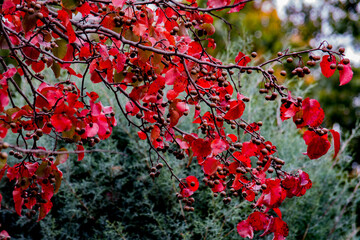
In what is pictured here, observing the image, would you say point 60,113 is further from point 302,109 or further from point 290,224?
point 290,224

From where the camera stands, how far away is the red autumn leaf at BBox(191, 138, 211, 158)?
1.29 meters

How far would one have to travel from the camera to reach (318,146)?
3.64 feet

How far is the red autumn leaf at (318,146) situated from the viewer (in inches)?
43.4

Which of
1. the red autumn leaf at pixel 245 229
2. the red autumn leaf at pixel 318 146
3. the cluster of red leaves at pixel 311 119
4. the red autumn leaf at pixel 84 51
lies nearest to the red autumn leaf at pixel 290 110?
the cluster of red leaves at pixel 311 119

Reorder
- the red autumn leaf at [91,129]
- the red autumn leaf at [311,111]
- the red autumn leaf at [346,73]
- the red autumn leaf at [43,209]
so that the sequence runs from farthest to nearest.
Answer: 1. the red autumn leaf at [43,209]
2. the red autumn leaf at [91,129]
3. the red autumn leaf at [346,73]
4. the red autumn leaf at [311,111]

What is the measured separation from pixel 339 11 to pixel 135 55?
8.08m

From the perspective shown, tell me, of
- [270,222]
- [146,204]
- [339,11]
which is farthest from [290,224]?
[339,11]

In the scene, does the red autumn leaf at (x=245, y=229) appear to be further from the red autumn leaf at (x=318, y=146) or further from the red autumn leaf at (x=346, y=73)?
the red autumn leaf at (x=346, y=73)

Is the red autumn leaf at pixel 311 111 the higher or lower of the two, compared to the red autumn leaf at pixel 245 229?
higher

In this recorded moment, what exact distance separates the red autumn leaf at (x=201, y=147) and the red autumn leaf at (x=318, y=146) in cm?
36

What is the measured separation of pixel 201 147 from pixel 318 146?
16.2 inches

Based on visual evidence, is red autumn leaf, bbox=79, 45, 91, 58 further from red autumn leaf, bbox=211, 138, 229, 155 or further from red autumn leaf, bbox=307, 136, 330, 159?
red autumn leaf, bbox=307, 136, 330, 159

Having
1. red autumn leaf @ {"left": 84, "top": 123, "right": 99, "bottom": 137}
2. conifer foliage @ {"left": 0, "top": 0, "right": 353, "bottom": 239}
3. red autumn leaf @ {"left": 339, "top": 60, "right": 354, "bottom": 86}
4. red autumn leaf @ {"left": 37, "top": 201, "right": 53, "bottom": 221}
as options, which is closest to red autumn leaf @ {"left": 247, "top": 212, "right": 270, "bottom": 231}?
conifer foliage @ {"left": 0, "top": 0, "right": 353, "bottom": 239}

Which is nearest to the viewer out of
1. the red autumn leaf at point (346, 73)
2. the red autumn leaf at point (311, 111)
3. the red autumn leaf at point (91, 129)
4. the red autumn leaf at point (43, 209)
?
the red autumn leaf at point (311, 111)
